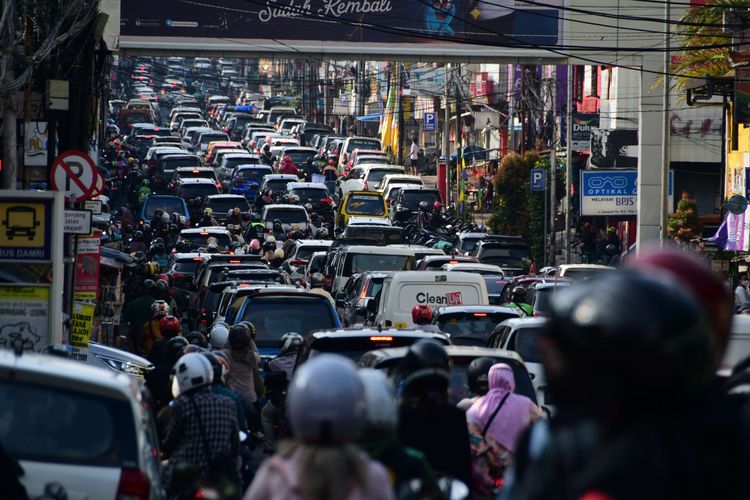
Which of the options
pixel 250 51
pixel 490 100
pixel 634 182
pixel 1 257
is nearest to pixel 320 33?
pixel 250 51

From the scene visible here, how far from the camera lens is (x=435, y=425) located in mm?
7156

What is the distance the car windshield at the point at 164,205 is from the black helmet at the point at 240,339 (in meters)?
27.9

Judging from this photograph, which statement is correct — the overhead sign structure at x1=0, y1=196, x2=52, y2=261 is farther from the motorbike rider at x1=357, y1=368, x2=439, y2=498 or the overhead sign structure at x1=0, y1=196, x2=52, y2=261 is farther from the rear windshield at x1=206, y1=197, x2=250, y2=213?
the rear windshield at x1=206, y1=197, x2=250, y2=213

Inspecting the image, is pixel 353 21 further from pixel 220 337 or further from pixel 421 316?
pixel 220 337

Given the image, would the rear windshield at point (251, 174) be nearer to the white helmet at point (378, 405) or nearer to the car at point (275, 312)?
the car at point (275, 312)

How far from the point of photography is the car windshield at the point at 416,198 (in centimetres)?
4559

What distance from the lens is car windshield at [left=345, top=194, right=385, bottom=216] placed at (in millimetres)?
42625

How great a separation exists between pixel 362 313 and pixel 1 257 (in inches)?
320

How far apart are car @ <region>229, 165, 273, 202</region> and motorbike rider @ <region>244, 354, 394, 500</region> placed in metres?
46.3

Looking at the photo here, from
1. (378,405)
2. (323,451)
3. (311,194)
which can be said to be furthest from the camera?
(311,194)

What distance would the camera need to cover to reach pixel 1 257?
13156mm

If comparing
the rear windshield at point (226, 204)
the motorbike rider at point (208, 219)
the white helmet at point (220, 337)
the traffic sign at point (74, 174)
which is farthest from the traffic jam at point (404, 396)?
the rear windshield at point (226, 204)

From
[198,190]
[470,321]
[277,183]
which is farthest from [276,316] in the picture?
[277,183]

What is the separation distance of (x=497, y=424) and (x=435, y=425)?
1.59m
